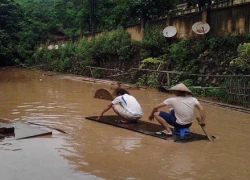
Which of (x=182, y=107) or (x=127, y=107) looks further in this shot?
(x=127, y=107)

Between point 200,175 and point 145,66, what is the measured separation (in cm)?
1587

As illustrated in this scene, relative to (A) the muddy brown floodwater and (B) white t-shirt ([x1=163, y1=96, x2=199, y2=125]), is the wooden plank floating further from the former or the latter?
(B) white t-shirt ([x1=163, y1=96, x2=199, y2=125])

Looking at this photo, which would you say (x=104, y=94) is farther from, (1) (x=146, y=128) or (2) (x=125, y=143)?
(2) (x=125, y=143)

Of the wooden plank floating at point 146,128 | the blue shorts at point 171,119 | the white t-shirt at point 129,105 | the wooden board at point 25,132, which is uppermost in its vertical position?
the white t-shirt at point 129,105

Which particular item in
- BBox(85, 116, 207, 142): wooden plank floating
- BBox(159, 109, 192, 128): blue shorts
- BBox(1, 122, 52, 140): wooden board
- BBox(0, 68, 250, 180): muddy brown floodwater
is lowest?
BBox(0, 68, 250, 180): muddy brown floodwater

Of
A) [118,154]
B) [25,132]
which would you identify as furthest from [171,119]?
[25,132]

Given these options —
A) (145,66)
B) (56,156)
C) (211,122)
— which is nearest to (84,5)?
(145,66)

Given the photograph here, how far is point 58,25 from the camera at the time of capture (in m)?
42.0

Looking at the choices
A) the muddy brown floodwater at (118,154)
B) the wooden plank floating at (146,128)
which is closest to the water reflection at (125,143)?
the muddy brown floodwater at (118,154)

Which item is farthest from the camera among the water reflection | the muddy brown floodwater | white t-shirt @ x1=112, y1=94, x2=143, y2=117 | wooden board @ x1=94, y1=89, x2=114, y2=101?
wooden board @ x1=94, y1=89, x2=114, y2=101

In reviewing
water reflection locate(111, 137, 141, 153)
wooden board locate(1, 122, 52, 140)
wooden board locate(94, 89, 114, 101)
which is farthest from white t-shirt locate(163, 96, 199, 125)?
wooden board locate(94, 89, 114, 101)

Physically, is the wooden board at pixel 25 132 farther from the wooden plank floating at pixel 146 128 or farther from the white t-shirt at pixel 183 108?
the white t-shirt at pixel 183 108

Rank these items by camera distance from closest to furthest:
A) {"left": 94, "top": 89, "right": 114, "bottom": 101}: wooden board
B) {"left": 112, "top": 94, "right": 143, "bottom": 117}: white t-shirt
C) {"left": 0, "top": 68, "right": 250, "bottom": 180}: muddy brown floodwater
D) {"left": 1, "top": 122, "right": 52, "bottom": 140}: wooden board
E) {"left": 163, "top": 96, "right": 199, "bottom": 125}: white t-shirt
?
{"left": 0, "top": 68, "right": 250, "bottom": 180}: muddy brown floodwater, {"left": 1, "top": 122, "right": 52, "bottom": 140}: wooden board, {"left": 163, "top": 96, "right": 199, "bottom": 125}: white t-shirt, {"left": 112, "top": 94, "right": 143, "bottom": 117}: white t-shirt, {"left": 94, "top": 89, "right": 114, "bottom": 101}: wooden board

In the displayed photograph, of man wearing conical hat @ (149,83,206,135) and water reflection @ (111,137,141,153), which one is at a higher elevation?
man wearing conical hat @ (149,83,206,135)
